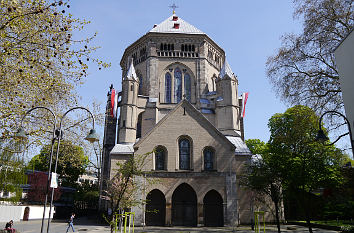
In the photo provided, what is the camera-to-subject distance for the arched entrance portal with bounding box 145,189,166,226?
26.8 m

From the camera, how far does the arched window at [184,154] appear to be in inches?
1124

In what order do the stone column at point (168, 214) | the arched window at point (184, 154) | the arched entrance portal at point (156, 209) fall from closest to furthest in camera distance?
the stone column at point (168, 214), the arched entrance portal at point (156, 209), the arched window at point (184, 154)

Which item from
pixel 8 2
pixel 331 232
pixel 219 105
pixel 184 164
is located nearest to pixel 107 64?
pixel 8 2

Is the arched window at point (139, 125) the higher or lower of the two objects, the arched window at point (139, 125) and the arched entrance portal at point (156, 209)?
the higher

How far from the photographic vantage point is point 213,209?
27281mm

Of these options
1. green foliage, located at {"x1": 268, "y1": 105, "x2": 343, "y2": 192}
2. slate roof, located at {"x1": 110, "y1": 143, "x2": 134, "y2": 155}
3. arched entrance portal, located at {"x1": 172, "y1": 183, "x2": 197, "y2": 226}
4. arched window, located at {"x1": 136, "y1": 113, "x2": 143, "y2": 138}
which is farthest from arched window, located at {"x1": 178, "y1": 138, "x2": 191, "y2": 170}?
arched window, located at {"x1": 136, "y1": 113, "x2": 143, "y2": 138}

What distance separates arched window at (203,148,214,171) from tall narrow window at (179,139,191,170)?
1718 millimetres

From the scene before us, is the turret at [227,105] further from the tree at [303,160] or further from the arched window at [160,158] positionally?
the arched window at [160,158]

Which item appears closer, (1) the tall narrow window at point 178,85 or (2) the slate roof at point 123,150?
(2) the slate roof at point 123,150

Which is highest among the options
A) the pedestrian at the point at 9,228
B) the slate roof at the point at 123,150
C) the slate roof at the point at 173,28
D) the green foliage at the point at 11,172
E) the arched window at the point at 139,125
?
the slate roof at the point at 173,28

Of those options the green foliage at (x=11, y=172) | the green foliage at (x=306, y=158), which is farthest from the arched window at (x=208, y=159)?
the green foliage at (x=11, y=172)

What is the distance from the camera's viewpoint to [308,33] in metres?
17.4

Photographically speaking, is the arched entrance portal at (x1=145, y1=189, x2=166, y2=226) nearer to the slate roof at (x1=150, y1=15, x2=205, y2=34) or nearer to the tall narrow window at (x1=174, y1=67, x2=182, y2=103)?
the tall narrow window at (x1=174, y1=67, x2=182, y2=103)

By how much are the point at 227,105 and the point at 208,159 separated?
29.9 ft
